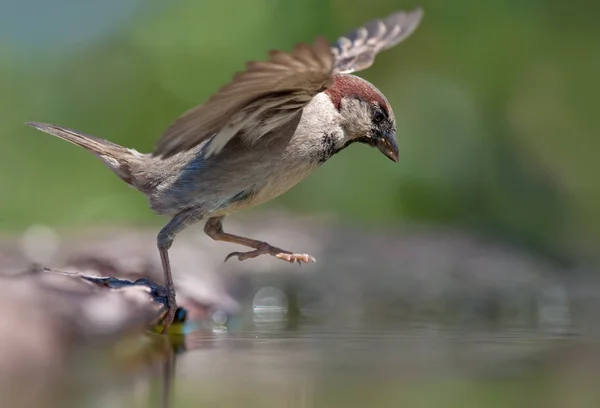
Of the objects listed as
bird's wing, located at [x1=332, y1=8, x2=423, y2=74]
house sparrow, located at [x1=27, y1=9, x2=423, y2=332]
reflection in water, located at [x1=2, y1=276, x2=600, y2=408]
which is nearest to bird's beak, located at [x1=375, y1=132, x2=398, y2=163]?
house sparrow, located at [x1=27, y1=9, x2=423, y2=332]

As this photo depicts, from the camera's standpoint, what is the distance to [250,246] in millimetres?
4918

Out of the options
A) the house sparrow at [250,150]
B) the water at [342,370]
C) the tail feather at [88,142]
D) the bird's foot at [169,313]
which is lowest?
the water at [342,370]

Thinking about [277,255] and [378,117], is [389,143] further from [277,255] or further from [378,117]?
[277,255]

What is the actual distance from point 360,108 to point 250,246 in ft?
3.21

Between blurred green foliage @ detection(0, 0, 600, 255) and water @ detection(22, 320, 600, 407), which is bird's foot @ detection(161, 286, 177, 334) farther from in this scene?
blurred green foliage @ detection(0, 0, 600, 255)

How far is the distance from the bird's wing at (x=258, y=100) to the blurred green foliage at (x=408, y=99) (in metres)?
2.50

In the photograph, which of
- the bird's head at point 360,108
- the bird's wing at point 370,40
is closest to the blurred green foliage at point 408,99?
the bird's wing at point 370,40

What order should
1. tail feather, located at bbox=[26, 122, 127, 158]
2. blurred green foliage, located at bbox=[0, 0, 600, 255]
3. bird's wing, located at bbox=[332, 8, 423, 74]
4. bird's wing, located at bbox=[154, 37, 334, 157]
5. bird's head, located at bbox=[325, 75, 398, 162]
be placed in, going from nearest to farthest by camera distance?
bird's wing, located at bbox=[154, 37, 334, 157]
bird's head, located at bbox=[325, 75, 398, 162]
tail feather, located at bbox=[26, 122, 127, 158]
bird's wing, located at bbox=[332, 8, 423, 74]
blurred green foliage, located at bbox=[0, 0, 600, 255]

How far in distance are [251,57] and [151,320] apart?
133 inches

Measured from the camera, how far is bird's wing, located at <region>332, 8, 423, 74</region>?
4969 millimetres

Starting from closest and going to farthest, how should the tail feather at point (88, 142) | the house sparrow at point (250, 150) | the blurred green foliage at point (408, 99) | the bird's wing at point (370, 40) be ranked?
the house sparrow at point (250, 150) < the tail feather at point (88, 142) < the bird's wing at point (370, 40) < the blurred green foliage at point (408, 99)

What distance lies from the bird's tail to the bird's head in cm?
93

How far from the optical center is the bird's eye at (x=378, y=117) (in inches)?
174

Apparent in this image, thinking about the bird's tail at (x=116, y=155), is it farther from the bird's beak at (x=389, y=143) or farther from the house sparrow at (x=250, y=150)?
the bird's beak at (x=389, y=143)
